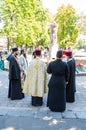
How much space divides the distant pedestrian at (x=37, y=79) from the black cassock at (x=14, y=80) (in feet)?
2.89

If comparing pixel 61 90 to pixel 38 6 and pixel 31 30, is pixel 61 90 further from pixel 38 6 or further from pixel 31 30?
pixel 38 6

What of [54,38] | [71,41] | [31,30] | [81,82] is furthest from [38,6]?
[81,82]

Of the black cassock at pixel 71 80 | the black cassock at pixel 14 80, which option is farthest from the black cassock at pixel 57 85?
the black cassock at pixel 14 80

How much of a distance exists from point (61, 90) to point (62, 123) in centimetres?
133

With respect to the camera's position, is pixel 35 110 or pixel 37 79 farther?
pixel 37 79

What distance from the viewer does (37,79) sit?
372 inches

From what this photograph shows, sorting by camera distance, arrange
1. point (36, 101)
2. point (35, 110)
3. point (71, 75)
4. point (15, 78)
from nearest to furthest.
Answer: point (35, 110), point (36, 101), point (71, 75), point (15, 78)

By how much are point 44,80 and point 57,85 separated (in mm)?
902

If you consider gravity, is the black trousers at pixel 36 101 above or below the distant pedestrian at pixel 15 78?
below

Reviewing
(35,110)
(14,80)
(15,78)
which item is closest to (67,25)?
(14,80)

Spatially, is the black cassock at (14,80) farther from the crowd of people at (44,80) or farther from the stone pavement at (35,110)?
the stone pavement at (35,110)

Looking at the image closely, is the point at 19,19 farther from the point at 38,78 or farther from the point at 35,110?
the point at 35,110

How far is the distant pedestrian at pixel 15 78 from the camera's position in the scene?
10250 millimetres

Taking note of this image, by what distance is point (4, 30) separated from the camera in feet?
118
